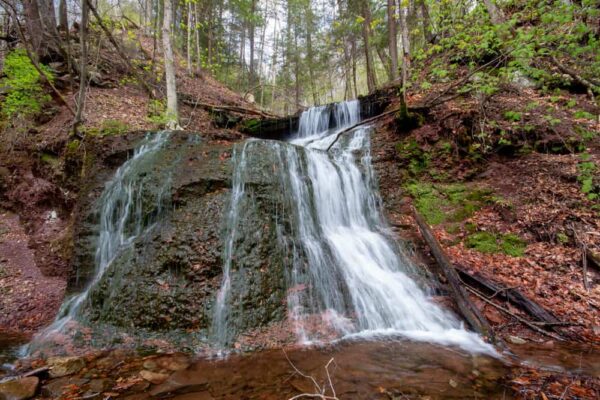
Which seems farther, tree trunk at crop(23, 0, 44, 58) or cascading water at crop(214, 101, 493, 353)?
tree trunk at crop(23, 0, 44, 58)

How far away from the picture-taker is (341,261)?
5.32 meters

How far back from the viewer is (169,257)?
14.7ft

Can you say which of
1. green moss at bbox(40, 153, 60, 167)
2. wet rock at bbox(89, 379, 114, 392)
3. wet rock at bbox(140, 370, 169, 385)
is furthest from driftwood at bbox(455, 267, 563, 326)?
green moss at bbox(40, 153, 60, 167)

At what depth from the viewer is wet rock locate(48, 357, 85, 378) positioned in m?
3.06

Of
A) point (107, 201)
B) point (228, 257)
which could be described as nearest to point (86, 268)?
point (107, 201)

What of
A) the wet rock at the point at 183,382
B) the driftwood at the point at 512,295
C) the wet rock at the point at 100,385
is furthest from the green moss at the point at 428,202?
the wet rock at the point at 100,385

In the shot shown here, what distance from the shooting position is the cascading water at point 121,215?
187 inches

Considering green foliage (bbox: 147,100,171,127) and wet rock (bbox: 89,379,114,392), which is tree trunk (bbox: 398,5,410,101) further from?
wet rock (bbox: 89,379,114,392)

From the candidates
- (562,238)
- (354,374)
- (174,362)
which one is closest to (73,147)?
(174,362)

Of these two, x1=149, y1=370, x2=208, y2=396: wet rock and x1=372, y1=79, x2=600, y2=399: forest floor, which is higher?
x1=372, y1=79, x2=600, y2=399: forest floor

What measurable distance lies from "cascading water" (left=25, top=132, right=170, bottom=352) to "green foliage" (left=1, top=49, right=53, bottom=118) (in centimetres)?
428

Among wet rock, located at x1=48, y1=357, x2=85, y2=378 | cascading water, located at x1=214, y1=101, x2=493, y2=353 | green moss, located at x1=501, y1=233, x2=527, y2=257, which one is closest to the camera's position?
wet rock, located at x1=48, y1=357, x2=85, y2=378

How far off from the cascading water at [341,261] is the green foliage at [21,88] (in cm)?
632

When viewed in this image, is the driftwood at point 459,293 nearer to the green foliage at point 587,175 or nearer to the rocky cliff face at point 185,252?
the green foliage at point 587,175
